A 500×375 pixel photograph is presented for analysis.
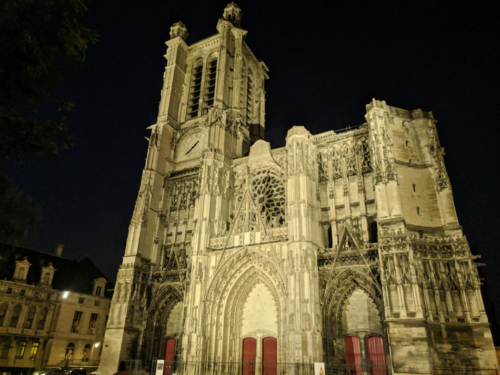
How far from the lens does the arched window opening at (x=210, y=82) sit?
91.5 ft

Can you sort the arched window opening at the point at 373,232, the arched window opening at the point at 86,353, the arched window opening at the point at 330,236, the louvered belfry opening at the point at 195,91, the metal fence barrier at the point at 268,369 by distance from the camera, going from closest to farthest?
the metal fence barrier at the point at 268,369 → the arched window opening at the point at 373,232 → the arched window opening at the point at 330,236 → the arched window opening at the point at 86,353 → the louvered belfry opening at the point at 195,91

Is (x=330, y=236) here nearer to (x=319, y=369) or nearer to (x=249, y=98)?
(x=319, y=369)

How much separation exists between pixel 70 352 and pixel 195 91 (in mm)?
21751

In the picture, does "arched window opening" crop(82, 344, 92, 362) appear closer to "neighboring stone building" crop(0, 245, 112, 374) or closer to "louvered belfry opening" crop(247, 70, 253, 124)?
"neighboring stone building" crop(0, 245, 112, 374)

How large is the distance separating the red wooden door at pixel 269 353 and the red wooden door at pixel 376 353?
4238mm

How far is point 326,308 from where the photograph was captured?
16.1 m

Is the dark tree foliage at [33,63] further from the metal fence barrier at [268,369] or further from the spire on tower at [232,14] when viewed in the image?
the spire on tower at [232,14]

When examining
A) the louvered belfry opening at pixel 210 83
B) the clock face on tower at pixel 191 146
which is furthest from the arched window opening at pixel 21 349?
the louvered belfry opening at pixel 210 83

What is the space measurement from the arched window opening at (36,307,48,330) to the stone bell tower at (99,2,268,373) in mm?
9952

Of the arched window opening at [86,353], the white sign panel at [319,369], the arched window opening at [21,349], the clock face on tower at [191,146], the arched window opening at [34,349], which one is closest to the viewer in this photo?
the white sign panel at [319,369]

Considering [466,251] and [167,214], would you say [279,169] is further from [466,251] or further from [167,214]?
[466,251]

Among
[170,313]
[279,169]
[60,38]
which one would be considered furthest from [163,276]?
[60,38]

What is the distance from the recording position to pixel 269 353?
56.1 ft

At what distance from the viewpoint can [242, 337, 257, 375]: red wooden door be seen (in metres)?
17.1
